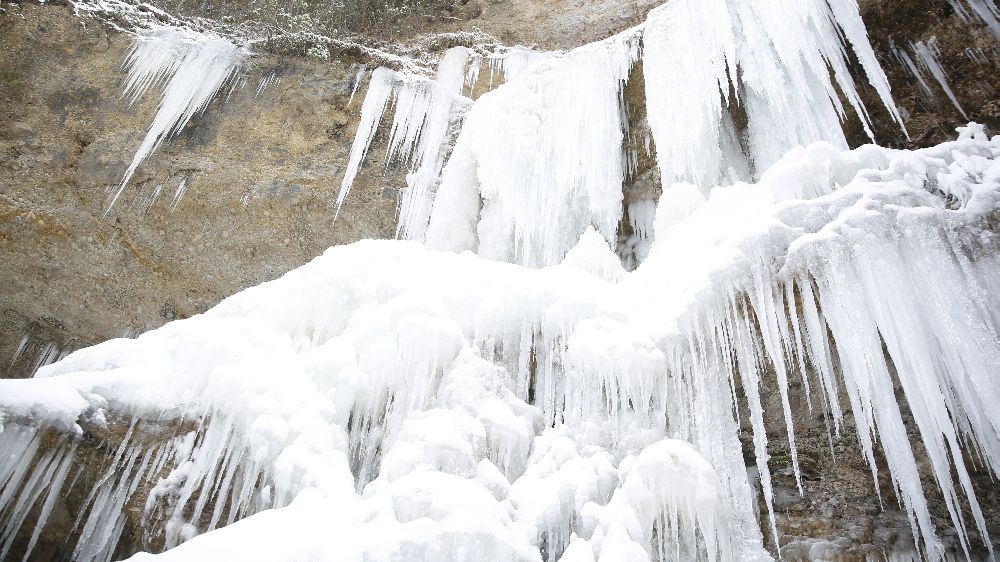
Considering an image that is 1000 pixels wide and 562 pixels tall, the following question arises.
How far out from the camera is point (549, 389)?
385 centimetres

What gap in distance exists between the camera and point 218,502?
351 centimetres

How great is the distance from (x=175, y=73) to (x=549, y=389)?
289 inches

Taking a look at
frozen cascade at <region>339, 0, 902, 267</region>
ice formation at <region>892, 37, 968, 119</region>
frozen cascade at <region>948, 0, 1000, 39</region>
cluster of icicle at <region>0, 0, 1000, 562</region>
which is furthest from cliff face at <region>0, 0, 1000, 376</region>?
cluster of icicle at <region>0, 0, 1000, 562</region>

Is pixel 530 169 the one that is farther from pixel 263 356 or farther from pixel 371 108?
pixel 263 356

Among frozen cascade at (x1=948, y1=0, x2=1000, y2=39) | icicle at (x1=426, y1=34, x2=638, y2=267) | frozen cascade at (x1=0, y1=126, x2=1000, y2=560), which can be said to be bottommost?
icicle at (x1=426, y1=34, x2=638, y2=267)

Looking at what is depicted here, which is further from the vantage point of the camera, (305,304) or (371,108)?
(371,108)

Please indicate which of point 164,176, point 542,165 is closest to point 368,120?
point 542,165

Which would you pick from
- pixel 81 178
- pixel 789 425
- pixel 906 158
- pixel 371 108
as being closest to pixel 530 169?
pixel 371 108

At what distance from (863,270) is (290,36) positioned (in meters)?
7.63

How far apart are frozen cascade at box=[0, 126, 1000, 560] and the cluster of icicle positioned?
1 cm

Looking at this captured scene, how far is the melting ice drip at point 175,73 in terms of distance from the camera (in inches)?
313

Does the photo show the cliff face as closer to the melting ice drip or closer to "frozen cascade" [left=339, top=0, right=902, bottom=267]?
the melting ice drip

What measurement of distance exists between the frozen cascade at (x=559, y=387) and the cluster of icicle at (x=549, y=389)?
14 millimetres

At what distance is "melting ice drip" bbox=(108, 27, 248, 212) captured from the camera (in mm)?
7957
